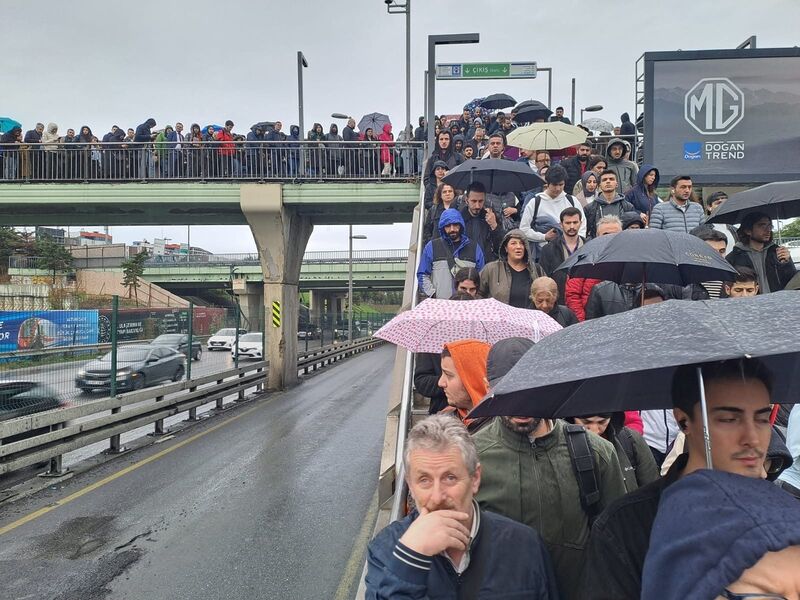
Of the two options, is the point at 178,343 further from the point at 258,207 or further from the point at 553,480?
the point at 553,480

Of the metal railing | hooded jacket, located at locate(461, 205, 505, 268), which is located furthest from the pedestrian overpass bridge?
hooded jacket, located at locate(461, 205, 505, 268)

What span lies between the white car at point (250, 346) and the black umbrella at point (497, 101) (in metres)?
11.2

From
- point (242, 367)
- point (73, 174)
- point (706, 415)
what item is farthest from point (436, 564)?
point (73, 174)

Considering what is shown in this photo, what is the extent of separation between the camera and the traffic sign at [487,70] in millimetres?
15430

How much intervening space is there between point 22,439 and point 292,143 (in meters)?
12.4

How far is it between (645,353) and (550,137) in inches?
444

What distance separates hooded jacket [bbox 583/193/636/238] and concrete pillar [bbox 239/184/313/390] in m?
11.6

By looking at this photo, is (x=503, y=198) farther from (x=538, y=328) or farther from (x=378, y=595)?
(x=378, y=595)

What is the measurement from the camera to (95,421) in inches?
371

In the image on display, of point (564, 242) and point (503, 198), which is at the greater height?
point (503, 198)

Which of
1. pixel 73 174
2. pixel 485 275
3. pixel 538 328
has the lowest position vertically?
pixel 538 328

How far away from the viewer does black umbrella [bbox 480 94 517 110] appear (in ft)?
68.5

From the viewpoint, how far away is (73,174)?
A: 58.6 ft

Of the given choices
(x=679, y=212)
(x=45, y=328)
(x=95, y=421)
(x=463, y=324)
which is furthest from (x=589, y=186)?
(x=95, y=421)
